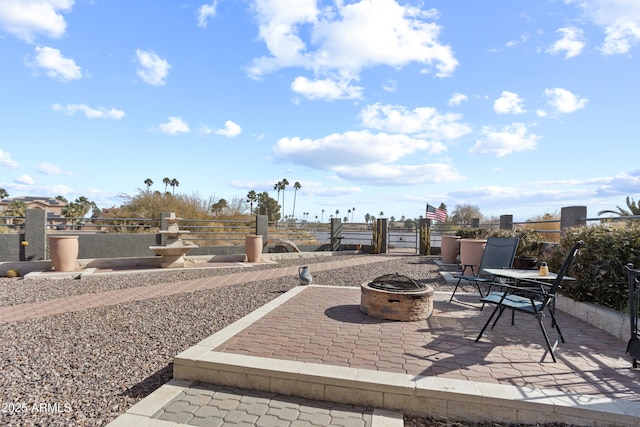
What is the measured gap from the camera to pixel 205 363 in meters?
2.97

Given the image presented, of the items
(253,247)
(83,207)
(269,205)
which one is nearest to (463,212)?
(253,247)

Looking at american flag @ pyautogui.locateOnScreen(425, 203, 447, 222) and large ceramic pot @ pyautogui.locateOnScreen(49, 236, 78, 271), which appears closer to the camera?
large ceramic pot @ pyautogui.locateOnScreen(49, 236, 78, 271)

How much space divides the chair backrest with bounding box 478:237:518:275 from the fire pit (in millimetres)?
1658

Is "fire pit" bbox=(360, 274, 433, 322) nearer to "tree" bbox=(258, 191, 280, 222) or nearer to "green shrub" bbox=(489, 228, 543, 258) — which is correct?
"green shrub" bbox=(489, 228, 543, 258)

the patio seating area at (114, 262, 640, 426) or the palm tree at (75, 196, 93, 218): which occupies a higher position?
the palm tree at (75, 196, 93, 218)

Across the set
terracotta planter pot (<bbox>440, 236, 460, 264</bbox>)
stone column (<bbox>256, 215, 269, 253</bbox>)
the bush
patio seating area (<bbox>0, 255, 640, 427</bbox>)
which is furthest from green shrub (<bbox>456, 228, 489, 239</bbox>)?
stone column (<bbox>256, 215, 269, 253</bbox>)

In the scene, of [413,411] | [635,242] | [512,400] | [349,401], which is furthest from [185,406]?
[635,242]

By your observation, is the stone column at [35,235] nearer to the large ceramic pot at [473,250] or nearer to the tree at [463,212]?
the large ceramic pot at [473,250]

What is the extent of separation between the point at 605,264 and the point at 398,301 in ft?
8.20

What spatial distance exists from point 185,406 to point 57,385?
1.30 metres

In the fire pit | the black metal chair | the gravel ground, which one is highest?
the black metal chair

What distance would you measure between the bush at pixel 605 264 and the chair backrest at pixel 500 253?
0.81 m

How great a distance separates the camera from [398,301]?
4.30 metres

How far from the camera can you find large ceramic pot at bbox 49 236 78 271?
880cm
